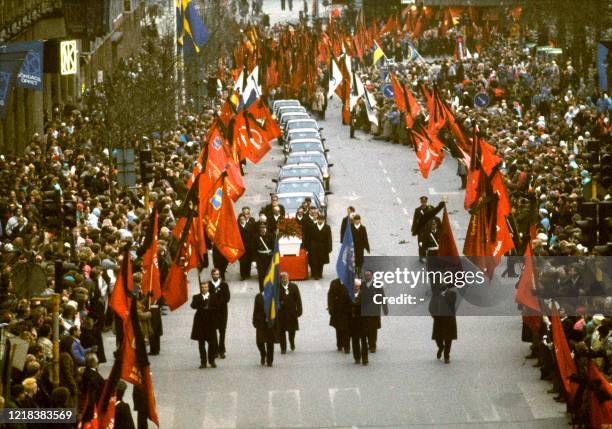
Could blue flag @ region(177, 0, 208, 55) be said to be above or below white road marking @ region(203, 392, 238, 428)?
above

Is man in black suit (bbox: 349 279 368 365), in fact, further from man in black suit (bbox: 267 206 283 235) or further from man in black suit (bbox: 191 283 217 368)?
man in black suit (bbox: 267 206 283 235)

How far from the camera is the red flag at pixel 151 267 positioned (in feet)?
85.6

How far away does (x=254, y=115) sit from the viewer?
4628 centimetres

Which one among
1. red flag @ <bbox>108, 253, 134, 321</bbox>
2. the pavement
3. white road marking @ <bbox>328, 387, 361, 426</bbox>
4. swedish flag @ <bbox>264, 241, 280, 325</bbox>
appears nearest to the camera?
red flag @ <bbox>108, 253, 134, 321</bbox>

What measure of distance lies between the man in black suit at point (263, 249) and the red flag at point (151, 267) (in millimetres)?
7041

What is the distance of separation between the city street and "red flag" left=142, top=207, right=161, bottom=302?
131 centimetres

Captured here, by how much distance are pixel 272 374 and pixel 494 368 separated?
11.1 feet

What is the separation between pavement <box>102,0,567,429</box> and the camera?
78.6 feet

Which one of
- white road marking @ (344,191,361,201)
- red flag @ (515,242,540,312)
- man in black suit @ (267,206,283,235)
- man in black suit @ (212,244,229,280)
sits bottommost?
white road marking @ (344,191,361,201)

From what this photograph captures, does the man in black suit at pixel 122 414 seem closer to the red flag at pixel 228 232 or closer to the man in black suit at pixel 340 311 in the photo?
the man in black suit at pixel 340 311

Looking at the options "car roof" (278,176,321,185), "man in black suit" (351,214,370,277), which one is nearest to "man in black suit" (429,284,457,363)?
"man in black suit" (351,214,370,277)

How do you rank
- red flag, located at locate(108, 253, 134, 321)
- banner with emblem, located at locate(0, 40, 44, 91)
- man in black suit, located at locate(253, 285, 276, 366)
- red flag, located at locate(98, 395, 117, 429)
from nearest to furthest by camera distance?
red flag, located at locate(98, 395, 117, 429) → red flag, located at locate(108, 253, 134, 321) → man in black suit, located at locate(253, 285, 276, 366) → banner with emblem, located at locate(0, 40, 44, 91)

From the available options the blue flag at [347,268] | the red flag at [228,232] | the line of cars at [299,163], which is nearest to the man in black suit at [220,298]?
the blue flag at [347,268]

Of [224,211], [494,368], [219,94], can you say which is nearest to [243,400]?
[494,368]
